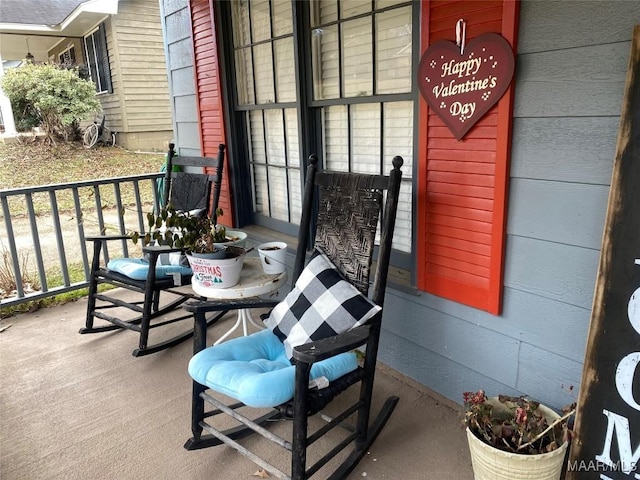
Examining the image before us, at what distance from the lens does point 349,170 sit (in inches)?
96.7

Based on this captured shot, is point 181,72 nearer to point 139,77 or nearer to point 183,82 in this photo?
point 183,82

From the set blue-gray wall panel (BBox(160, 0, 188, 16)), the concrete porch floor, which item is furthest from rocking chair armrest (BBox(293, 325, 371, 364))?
blue-gray wall panel (BBox(160, 0, 188, 16))

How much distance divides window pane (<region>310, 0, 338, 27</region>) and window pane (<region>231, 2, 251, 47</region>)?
0.64 m

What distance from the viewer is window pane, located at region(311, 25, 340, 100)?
2.34 metres

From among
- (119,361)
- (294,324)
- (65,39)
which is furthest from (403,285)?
(65,39)

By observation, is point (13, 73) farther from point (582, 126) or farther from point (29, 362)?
point (582, 126)

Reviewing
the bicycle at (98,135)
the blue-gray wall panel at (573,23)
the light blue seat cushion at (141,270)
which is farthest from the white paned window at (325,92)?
the bicycle at (98,135)

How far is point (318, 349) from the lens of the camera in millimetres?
1393

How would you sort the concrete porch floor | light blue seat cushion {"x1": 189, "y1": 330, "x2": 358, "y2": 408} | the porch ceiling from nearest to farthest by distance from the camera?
light blue seat cushion {"x1": 189, "y1": 330, "x2": 358, "y2": 408} → the concrete porch floor → the porch ceiling

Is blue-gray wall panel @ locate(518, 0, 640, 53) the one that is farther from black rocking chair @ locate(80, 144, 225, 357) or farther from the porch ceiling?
the porch ceiling

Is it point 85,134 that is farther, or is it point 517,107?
point 85,134

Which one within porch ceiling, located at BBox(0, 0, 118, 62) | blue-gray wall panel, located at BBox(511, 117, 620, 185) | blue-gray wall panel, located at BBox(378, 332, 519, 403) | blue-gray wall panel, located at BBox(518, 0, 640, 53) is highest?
porch ceiling, located at BBox(0, 0, 118, 62)

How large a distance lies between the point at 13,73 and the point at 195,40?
27.0 ft

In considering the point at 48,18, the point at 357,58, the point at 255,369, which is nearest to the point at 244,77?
the point at 357,58
